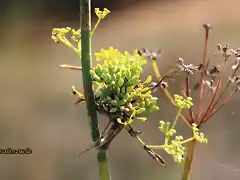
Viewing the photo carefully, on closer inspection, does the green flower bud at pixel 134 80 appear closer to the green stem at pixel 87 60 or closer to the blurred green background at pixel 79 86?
the green stem at pixel 87 60

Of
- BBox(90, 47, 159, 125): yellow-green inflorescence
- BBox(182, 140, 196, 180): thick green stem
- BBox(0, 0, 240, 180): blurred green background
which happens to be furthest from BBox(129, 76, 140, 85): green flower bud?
BBox(0, 0, 240, 180): blurred green background

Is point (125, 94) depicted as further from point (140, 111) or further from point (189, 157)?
point (189, 157)

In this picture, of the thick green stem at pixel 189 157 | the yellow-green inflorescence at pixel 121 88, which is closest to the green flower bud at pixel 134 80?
the yellow-green inflorescence at pixel 121 88

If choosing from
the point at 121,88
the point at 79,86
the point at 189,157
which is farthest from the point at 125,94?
the point at 79,86

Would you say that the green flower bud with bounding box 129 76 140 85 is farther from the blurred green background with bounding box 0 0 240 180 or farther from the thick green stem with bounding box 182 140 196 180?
the blurred green background with bounding box 0 0 240 180

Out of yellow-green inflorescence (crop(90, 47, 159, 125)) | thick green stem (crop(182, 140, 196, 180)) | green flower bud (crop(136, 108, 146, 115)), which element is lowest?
thick green stem (crop(182, 140, 196, 180))
